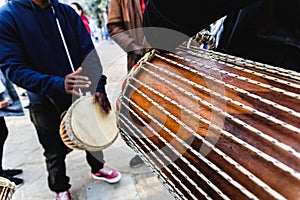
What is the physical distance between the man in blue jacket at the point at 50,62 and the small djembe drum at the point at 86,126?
0.07 m

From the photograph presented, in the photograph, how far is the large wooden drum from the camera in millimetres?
541

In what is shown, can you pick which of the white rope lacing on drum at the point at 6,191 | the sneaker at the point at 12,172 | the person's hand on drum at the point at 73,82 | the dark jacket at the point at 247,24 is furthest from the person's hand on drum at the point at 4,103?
the dark jacket at the point at 247,24

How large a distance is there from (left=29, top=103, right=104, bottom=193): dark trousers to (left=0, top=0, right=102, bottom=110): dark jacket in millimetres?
78

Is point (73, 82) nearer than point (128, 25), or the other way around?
point (73, 82)

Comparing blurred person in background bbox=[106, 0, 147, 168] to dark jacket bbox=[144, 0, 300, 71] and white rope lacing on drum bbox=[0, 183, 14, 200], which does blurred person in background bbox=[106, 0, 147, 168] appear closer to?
dark jacket bbox=[144, 0, 300, 71]

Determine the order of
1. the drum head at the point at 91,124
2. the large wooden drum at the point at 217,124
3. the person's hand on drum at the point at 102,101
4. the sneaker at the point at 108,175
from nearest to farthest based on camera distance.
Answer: the large wooden drum at the point at 217,124
the drum head at the point at 91,124
the person's hand on drum at the point at 102,101
the sneaker at the point at 108,175

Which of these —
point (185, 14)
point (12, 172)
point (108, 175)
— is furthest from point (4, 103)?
point (185, 14)

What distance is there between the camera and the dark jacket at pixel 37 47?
1427 millimetres

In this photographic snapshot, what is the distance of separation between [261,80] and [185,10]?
284mm

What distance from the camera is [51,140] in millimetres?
1676

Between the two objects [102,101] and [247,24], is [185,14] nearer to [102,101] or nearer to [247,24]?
[247,24]

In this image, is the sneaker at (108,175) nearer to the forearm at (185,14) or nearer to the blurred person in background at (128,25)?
the blurred person in background at (128,25)

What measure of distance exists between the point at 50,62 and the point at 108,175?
957 millimetres

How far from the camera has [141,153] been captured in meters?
1.03
